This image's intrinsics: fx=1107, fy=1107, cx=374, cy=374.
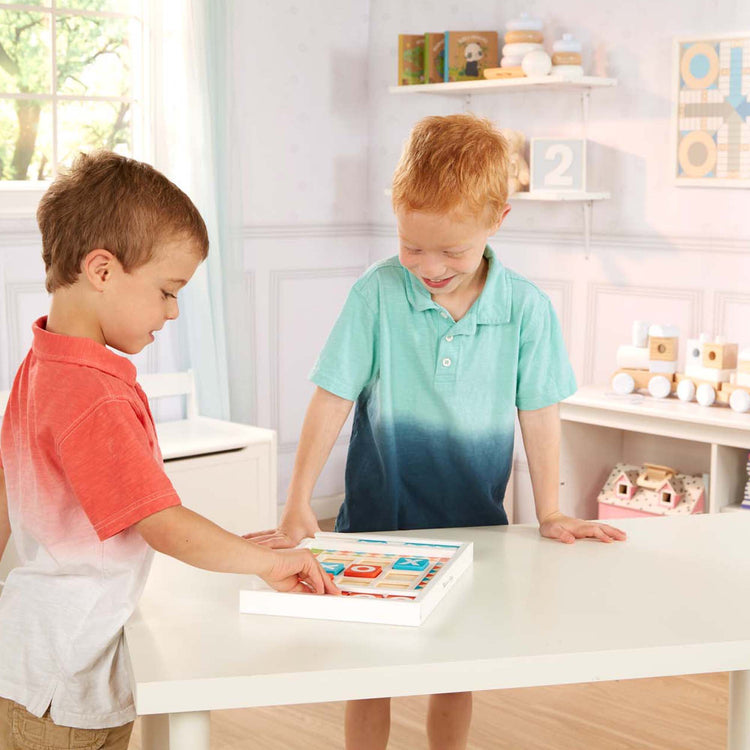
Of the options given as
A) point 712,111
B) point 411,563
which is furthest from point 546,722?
point 712,111

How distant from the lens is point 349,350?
1.72m

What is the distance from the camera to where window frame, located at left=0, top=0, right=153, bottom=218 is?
3.66m

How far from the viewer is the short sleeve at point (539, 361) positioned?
173 cm

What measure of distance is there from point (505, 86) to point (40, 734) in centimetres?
314

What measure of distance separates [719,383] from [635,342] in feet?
1.12

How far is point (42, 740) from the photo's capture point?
122 cm

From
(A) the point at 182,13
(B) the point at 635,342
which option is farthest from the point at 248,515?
(A) the point at 182,13

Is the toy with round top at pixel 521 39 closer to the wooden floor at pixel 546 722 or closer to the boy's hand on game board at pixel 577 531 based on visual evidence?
the wooden floor at pixel 546 722

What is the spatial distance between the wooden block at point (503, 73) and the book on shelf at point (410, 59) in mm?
395

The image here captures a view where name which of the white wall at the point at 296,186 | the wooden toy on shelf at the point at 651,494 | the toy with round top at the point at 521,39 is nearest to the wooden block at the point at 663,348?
the wooden toy on shelf at the point at 651,494

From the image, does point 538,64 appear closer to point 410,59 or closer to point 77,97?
point 410,59

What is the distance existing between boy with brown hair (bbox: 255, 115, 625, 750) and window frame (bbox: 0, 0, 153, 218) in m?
2.23

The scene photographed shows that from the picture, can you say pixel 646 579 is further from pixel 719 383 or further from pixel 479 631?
pixel 719 383

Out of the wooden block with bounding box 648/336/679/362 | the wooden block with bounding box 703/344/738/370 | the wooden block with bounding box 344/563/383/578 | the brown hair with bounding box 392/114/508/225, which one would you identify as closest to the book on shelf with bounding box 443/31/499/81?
the wooden block with bounding box 648/336/679/362
